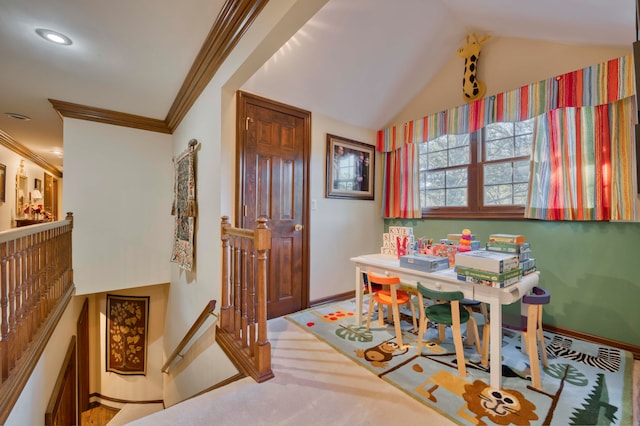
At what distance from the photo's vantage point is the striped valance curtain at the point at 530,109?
2.00 m

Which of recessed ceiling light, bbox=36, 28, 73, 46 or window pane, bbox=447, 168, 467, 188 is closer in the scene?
recessed ceiling light, bbox=36, 28, 73, 46

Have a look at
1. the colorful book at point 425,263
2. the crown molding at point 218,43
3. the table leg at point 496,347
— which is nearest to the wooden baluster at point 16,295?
the crown molding at point 218,43

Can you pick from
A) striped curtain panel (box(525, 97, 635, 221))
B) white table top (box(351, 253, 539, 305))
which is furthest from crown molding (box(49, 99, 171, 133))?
striped curtain panel (box(525, 97, 635, 221))

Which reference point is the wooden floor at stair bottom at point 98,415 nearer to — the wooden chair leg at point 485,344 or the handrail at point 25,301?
the handrail at point 25,301

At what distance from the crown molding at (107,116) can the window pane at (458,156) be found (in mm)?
3858

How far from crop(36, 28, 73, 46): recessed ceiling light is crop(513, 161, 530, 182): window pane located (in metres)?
3.93

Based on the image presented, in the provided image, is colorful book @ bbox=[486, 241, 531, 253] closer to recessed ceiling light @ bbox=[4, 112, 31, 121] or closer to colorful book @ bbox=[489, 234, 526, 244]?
colorful book @ bbox=[489, 234, 526, 244]

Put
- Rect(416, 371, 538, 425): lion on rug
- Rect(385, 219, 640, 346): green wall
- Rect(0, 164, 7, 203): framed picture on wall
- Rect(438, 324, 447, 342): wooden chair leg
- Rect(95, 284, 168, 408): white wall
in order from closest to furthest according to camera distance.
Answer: Rect(416, 371, 538, 425): lion on rug < Rect(385, 219, 640, 346): green wall < Rect(438, 324, 447, 342): wooden chair leg < Rect(0, 164, 7, 203): framed picture on wall < Rect(95, 284, 168, 408): white wall

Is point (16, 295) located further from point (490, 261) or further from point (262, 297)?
point (490, 261)

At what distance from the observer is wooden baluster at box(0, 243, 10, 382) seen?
139 cm

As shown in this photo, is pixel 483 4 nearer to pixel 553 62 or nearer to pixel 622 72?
pixel 553 62

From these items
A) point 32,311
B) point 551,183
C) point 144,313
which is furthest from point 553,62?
point 144,313

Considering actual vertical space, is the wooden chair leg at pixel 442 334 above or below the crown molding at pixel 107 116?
below

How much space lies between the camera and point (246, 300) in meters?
2.00
